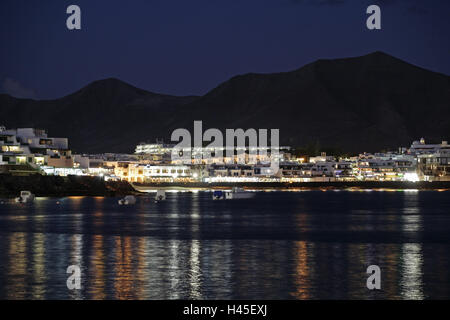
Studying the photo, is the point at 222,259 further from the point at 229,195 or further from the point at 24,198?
the point at 229,195

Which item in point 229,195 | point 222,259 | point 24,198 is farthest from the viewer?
point 229,195

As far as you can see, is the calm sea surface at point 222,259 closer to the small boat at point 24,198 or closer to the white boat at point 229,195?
the small boat at point 24,198

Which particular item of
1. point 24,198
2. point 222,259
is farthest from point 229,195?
point 222,259

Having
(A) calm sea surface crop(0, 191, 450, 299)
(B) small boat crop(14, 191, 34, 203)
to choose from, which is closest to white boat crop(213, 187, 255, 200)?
(B) small boat crop(14, 191, 34, 203)

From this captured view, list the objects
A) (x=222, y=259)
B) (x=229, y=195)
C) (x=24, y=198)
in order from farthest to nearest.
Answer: (x=229, y=195), (x=24, y=198), (x=222, y=259)

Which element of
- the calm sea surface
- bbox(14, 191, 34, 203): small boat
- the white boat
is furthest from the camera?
the white boat

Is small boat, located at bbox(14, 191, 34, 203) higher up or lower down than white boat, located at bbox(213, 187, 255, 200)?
higher up

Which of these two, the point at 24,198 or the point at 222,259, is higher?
the point at 24,198

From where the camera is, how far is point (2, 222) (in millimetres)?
63406

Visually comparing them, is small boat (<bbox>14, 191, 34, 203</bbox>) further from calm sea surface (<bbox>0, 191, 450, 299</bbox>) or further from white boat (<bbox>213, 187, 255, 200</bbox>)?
white boat (<bbox>213, 187, 255, 200</bbox>)

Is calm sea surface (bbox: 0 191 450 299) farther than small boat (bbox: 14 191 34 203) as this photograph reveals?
No

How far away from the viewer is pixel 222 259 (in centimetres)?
3734

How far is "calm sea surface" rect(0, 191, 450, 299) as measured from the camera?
27594 mm
